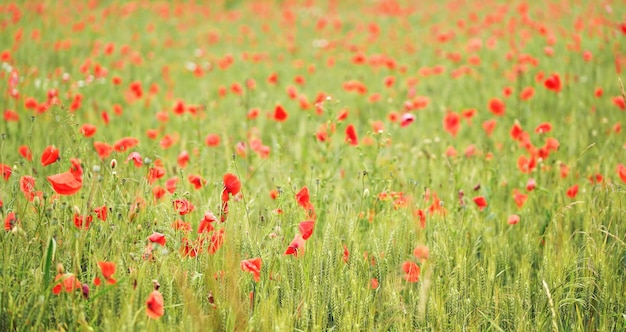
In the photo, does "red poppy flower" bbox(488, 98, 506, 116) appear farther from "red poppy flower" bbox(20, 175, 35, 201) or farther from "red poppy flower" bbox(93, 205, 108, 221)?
"red poppy flower" bbox(20, 175, 35, 201)

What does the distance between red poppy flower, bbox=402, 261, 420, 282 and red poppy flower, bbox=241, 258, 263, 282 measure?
0.45 meters

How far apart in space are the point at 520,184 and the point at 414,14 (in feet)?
20.8

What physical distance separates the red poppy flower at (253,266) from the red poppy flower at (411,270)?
1.48 ft

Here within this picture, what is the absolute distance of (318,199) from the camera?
2361 mm

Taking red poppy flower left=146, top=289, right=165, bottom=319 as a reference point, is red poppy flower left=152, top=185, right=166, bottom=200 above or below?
below

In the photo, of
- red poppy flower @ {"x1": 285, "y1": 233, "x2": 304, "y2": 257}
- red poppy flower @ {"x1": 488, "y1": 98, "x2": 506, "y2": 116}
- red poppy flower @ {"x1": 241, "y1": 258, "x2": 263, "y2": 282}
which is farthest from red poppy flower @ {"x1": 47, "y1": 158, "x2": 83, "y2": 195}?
red poppy flower @ {"x1": 488, "y1": 98, "x2": 506, "y2": 116}

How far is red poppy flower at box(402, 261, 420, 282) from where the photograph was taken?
6.12 ft

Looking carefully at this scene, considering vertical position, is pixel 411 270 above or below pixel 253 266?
below

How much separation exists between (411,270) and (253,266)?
52cm

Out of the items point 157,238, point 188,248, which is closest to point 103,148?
point 188,248

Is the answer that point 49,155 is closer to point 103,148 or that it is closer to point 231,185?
point 103,148

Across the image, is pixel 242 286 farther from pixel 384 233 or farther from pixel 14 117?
pixel 14 117

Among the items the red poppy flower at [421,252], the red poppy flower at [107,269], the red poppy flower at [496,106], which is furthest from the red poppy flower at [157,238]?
the red poppy flower at [496,106]

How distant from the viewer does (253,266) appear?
167cm
